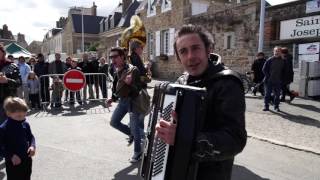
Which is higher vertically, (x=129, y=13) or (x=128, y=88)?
(x=129, y=13)

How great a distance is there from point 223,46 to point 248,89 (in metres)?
4.68

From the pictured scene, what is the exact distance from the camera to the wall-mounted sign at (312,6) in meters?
13.6

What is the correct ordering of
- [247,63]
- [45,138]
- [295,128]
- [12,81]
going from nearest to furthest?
[12,81] → [45,138] → [295,128] → [247,63]

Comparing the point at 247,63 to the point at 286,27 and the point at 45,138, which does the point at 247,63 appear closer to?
the point at 286,27

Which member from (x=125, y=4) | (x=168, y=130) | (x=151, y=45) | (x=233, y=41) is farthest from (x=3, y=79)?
(x=125, y=4)

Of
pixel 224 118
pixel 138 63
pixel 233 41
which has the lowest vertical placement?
pixel 224 118

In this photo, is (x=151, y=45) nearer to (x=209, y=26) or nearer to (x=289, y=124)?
(x=209, y=26)

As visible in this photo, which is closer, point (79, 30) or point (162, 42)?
point (162, 42)

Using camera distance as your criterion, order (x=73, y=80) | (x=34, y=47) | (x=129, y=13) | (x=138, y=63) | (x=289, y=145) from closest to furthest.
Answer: (x=138, y=63) → (x=289, y=145) → (x=73, y=80) → (x=129, y=13) → (x=34, y=47)

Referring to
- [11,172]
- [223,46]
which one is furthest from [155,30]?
[11,172]

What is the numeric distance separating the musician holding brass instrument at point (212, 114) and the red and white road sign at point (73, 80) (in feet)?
31.1

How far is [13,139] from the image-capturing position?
4.04m

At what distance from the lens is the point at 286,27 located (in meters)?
15.0

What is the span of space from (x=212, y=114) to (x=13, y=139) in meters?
2.66
